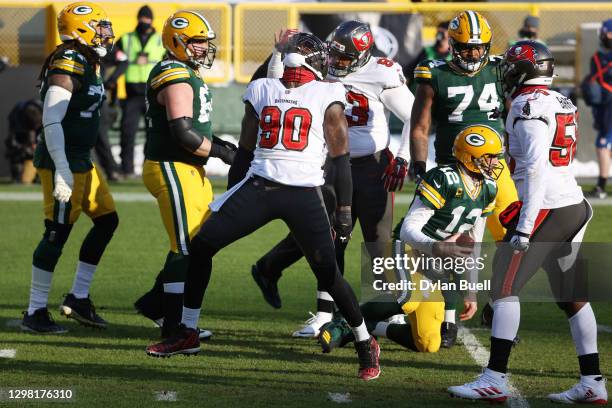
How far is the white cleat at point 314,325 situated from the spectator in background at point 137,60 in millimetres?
8241

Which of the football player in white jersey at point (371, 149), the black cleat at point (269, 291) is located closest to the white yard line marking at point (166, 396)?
the football player in white jersey at point (371, 149)

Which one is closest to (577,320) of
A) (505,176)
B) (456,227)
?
(456,227)

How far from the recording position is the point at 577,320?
5898 mm

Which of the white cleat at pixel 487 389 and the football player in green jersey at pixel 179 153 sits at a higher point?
the football player in green jersey at pixel 179 153

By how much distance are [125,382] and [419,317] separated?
1765mm

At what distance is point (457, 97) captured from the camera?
7.41 meters

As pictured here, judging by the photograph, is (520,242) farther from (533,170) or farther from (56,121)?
(56,121)

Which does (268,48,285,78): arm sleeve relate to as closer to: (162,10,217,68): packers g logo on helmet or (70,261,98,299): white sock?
(162,10,217,68): packers g logo on helmet

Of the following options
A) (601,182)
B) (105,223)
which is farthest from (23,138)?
(105,223)

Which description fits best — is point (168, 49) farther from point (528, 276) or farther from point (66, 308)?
point (528, 276)

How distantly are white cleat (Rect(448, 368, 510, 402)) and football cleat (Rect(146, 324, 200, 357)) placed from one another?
1615 mm

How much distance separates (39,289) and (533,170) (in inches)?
130

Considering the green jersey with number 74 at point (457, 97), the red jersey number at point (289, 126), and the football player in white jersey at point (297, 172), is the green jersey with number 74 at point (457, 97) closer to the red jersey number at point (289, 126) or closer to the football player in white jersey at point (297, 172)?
the football player in white jersey at point (297, 172)

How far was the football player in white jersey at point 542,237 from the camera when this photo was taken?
5.78m
